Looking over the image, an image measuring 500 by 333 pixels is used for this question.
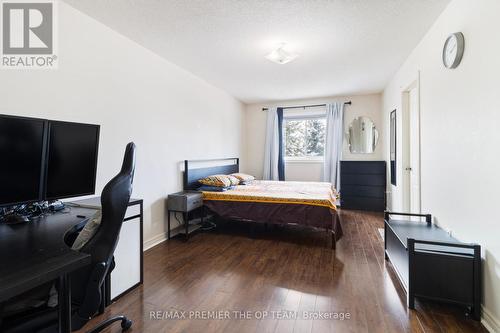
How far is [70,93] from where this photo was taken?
2.12 meters

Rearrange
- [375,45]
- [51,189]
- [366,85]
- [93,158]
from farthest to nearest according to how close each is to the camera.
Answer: [366,85] < [375,45] < [93,158] < [51,189]

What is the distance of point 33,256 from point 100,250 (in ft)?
0.72

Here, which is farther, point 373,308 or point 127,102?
point 127,102

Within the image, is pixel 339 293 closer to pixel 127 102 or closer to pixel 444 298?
pixel 444 298

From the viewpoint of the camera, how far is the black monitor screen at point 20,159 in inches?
51.8

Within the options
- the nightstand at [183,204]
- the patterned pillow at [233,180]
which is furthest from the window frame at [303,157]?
the nightstand at [183,204]

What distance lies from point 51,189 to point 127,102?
1.38m

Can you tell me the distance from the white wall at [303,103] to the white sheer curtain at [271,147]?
0.57ft

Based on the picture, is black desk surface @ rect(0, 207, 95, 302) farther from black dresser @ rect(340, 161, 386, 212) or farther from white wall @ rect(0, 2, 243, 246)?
black dresser @ rect(340, 161, 386, 212)

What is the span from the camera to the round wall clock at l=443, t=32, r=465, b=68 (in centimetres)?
184

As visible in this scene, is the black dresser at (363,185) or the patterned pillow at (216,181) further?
the black dresser at (363,185)

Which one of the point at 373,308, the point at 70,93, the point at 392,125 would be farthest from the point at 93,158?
the point at 392,125

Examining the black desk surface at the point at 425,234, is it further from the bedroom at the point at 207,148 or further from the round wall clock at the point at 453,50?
the round wall clock at the point at 453,50

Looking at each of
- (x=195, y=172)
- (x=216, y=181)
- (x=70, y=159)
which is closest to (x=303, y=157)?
(x=216, y=181)
